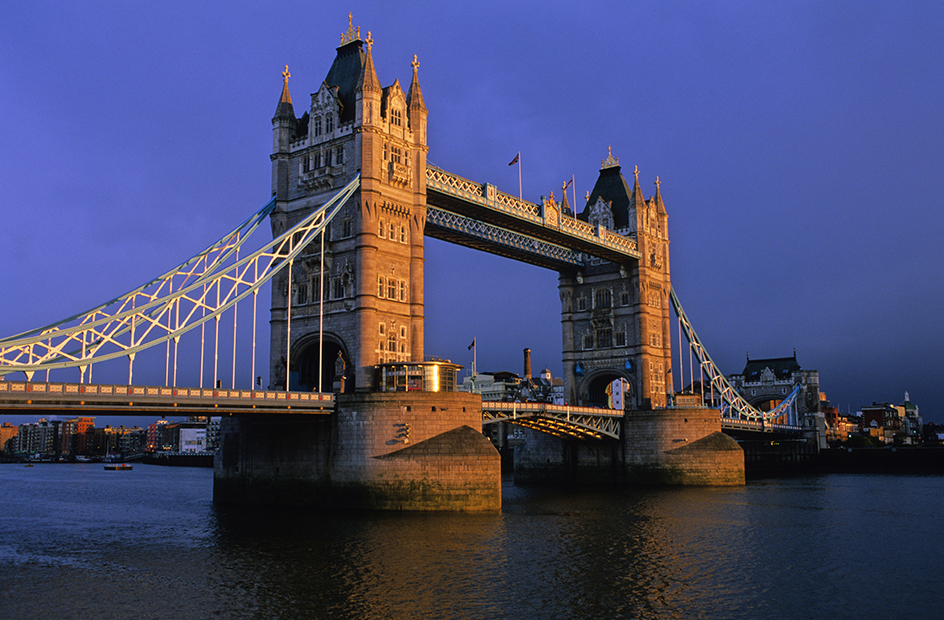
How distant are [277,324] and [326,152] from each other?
13210 mm

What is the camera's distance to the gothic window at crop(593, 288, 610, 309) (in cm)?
8881

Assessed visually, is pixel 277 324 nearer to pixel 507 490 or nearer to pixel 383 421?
pixel 383 421

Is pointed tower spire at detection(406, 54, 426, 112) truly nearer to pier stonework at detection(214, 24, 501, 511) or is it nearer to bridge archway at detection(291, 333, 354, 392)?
pier stonework at detection(214, 24, 501, 511)

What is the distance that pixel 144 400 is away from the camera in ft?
134

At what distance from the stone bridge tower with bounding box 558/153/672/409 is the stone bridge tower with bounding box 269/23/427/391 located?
3374 centimetres

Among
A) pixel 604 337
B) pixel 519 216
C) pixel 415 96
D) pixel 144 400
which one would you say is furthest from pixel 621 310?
pixel 144 400

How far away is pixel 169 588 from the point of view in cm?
2883

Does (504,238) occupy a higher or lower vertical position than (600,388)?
higher

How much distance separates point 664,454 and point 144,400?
→ 5084 centimetres

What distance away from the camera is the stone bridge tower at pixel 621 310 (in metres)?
86.2

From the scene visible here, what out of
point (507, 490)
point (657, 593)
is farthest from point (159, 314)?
point (507, 490)

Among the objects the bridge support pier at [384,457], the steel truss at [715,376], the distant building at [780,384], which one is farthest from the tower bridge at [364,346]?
the distant building at [780,384]

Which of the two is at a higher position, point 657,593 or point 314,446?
point 314,446

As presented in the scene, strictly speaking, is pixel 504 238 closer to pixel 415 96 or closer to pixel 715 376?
pixel 415 96
